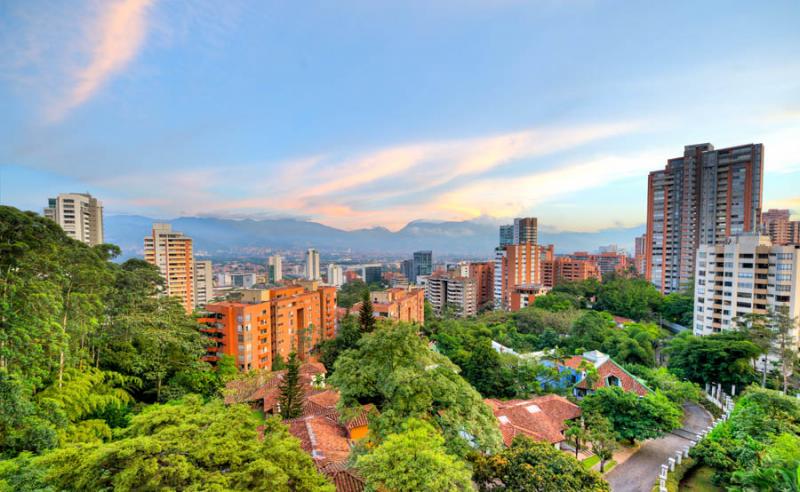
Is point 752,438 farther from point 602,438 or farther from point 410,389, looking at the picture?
point 410,389

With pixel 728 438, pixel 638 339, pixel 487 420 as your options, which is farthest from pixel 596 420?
pixel 638 339

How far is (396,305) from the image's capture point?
119 feet

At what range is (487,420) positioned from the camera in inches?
346

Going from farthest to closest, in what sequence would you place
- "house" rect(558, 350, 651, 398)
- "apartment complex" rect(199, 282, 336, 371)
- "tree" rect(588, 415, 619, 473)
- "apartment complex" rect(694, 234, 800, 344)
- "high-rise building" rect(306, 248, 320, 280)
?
"high-rise building" rect(306, 248, 320, 280) < "apartment complex" rect(199, 282, 336, 371) < "apartment complex" rect(694, 234, 800, 344) < "house" rect(558, 350, 651, 398) < "tree" rect(588, 415, 619, 473)

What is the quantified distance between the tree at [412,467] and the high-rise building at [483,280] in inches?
2325

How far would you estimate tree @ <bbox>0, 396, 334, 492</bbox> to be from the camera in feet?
16.9

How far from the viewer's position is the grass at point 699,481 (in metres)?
12.4

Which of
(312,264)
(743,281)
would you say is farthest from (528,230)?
(743,281)

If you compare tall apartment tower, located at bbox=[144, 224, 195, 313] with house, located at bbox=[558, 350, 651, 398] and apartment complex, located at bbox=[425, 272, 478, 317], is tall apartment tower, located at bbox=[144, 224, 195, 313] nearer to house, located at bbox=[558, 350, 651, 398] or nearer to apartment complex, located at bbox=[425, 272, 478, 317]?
apartment complex, located at bbox=[425, 272, 478, 317]

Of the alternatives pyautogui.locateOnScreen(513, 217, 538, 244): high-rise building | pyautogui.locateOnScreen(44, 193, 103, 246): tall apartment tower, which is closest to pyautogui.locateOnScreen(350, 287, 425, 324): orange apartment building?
pyautogui.locateOnScreen(44, 193, 103, 246): tall apartment tower

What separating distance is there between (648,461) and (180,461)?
53.1 ft

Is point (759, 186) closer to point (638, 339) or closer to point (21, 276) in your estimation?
point (638, 339)

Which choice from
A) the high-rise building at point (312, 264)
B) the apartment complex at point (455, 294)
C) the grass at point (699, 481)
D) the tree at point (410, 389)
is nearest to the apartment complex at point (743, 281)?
the grass at point (699, 481)

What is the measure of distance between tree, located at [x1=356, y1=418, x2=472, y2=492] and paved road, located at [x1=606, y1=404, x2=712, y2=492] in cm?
899
